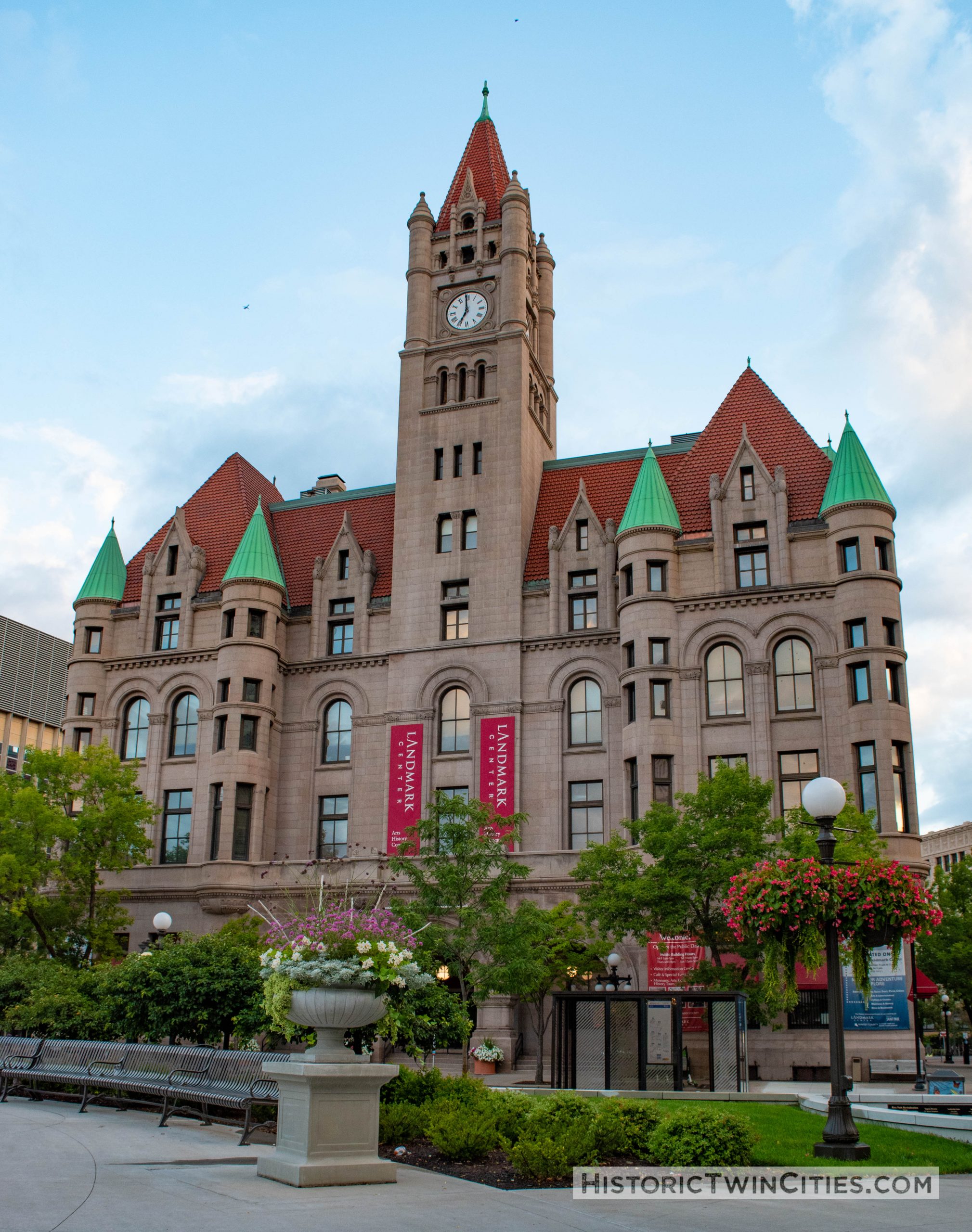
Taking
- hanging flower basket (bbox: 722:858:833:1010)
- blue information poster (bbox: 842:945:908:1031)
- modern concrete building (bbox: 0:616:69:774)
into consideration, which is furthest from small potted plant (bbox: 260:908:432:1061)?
modern concrete building (bbox: 0:616:69:774)

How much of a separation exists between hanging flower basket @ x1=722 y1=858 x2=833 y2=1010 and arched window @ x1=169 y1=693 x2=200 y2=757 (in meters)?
36.2

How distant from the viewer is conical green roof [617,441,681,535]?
4516 cm

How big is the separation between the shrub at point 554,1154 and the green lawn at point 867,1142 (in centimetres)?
198

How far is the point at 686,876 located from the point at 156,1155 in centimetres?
1917

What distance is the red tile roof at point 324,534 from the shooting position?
5303 centimetres

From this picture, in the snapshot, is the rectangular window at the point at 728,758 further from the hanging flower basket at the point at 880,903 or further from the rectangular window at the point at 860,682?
the hanging flower basket at the point at 880,903

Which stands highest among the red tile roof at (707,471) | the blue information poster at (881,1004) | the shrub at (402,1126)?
the red tile roof at (707,471)

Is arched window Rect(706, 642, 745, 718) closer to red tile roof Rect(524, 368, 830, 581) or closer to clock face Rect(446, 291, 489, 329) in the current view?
red tile roof Rect(524, 368, 830, 581)

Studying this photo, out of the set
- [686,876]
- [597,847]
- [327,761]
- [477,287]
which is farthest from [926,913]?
[477,287]

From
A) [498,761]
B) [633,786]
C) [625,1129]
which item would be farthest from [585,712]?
[625,1129]

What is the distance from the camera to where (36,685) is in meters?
121

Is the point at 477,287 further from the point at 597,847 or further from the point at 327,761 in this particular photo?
the point at 597,847

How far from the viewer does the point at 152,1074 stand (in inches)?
859

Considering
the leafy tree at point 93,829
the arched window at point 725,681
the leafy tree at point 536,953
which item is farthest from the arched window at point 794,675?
the leafy tree at point 93,829
